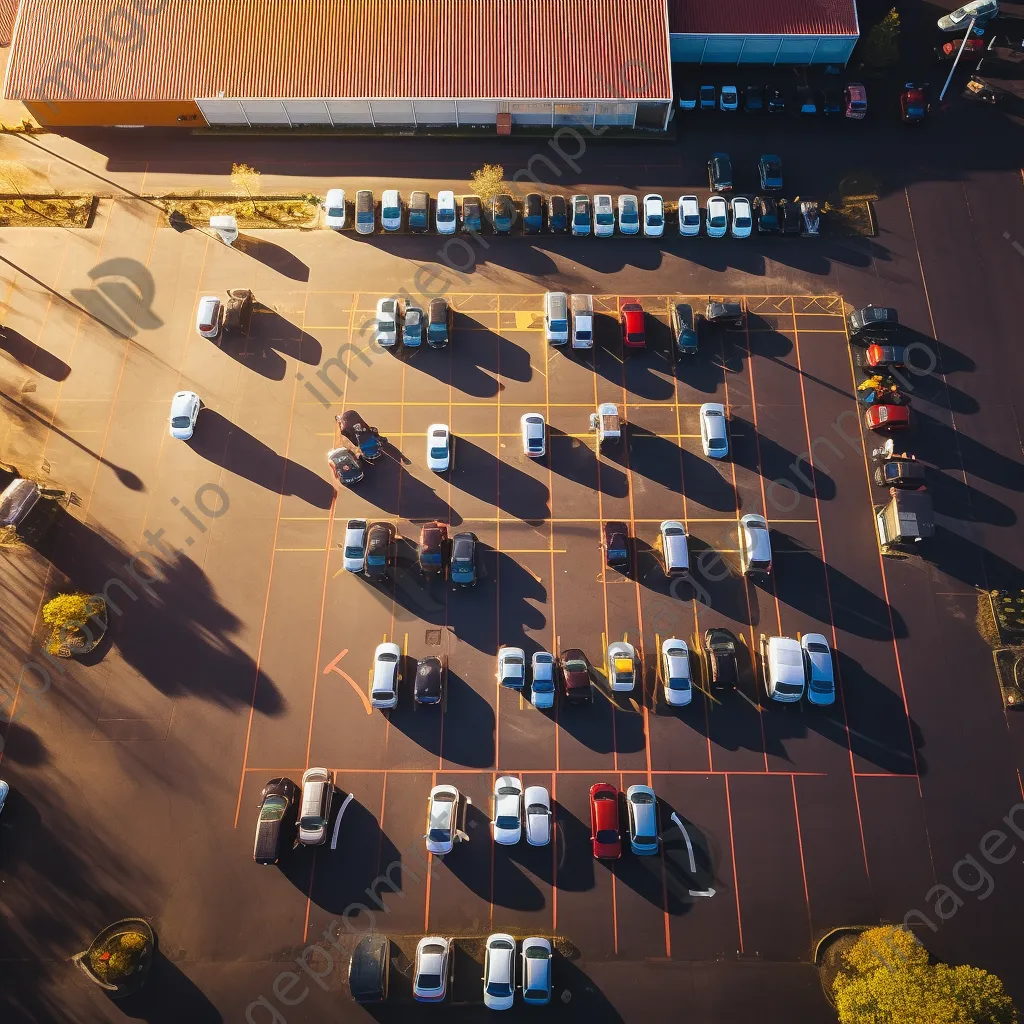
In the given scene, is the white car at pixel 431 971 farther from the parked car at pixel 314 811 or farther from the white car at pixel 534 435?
the white car at pixel 534 435

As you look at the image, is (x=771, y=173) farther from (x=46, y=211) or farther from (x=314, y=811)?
(x=46, y=211)

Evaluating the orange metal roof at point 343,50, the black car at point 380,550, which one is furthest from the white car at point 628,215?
the black car at point 380,550

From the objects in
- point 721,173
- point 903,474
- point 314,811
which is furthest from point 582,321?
point 314,811

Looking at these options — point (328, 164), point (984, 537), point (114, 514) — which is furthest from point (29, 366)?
point (984, 537)

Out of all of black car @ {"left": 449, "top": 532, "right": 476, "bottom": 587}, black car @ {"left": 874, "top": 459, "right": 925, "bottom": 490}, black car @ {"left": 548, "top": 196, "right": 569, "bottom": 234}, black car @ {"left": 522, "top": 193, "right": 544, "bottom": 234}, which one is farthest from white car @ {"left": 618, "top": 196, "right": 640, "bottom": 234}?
black car @ {"left": 449, "top": 532, "right": 476, "bottom": 587}

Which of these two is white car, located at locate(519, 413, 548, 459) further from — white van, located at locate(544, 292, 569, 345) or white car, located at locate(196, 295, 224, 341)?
white car, located at locate(196, 295, 224, 341)

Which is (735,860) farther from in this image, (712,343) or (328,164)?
(328,164)
